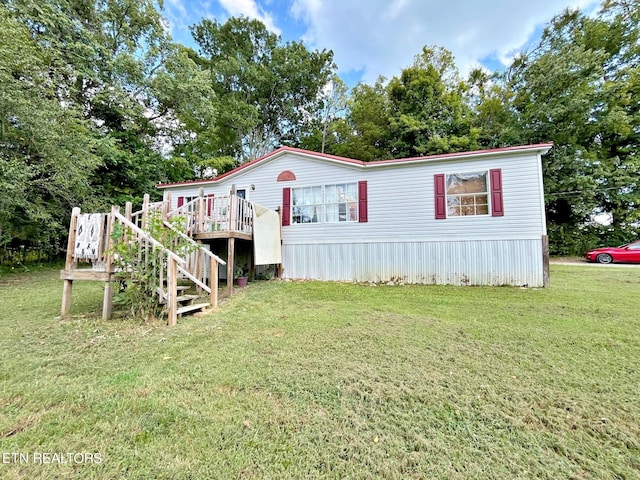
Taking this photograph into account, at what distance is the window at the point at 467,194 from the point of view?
301 inches

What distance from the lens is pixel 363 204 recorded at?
8531 millimetres

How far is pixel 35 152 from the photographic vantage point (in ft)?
29.7

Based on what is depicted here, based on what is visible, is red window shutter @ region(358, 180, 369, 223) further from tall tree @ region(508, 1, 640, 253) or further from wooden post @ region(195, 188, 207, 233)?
tall tree @ region(508, 1, 640, 253)

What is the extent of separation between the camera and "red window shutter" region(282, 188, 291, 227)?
921 centimetres

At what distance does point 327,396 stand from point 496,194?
736 cm

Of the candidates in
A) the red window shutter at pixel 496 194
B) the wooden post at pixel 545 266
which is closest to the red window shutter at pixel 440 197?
the red window shutter at pixel 496 194

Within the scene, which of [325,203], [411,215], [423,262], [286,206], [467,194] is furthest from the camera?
[286,206]

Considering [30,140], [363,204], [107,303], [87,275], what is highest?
[30,140]

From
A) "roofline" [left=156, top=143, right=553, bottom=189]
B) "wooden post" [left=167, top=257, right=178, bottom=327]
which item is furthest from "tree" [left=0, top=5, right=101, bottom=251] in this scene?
"wooden post" [left=167, top=257, right=178, bottom=327]

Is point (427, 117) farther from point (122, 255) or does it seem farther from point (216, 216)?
point (122, 255)

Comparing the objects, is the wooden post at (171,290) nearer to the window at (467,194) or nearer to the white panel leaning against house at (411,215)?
the white panel leaning against house at (411,215)

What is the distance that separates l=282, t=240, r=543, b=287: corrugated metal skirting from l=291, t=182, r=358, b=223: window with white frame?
2.96ft

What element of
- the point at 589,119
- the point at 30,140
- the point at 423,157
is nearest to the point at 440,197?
the point at 423,157

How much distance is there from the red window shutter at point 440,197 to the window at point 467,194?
146mm
